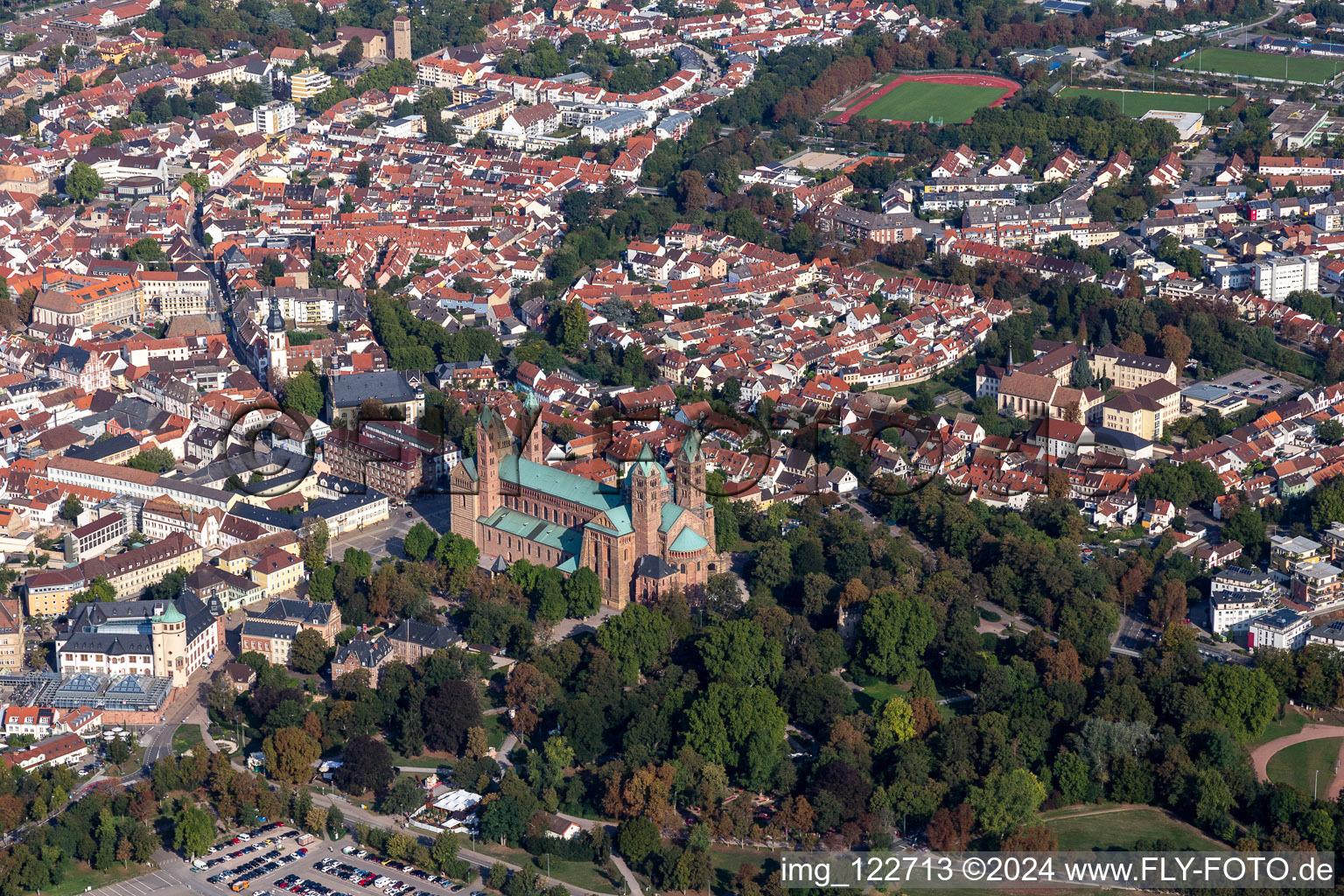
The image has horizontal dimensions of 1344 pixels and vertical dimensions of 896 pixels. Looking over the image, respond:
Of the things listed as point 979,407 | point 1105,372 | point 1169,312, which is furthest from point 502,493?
point 1169,312

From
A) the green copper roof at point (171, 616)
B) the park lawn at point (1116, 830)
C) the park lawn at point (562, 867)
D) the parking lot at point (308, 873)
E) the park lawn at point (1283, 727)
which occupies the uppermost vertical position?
the green copper roof at point (171, 616)

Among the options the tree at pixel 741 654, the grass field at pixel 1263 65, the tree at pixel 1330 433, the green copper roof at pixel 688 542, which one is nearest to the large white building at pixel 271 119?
the grass field at pixel 1263 65

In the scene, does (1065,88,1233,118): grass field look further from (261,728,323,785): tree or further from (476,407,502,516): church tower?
(261,728,323,785): tree

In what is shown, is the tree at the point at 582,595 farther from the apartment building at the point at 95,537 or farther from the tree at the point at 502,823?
the apartment building at the point at 95,537

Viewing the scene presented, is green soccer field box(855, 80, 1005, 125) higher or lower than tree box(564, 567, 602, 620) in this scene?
higher

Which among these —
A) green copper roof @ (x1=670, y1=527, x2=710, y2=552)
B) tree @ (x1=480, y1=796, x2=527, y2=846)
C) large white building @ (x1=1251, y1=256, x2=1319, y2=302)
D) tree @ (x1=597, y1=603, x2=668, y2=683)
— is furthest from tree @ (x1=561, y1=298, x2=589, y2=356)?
tree @ (x1=480, y1=796, x2=527, y2=846)

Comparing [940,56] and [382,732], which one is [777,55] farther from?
[382,732]
